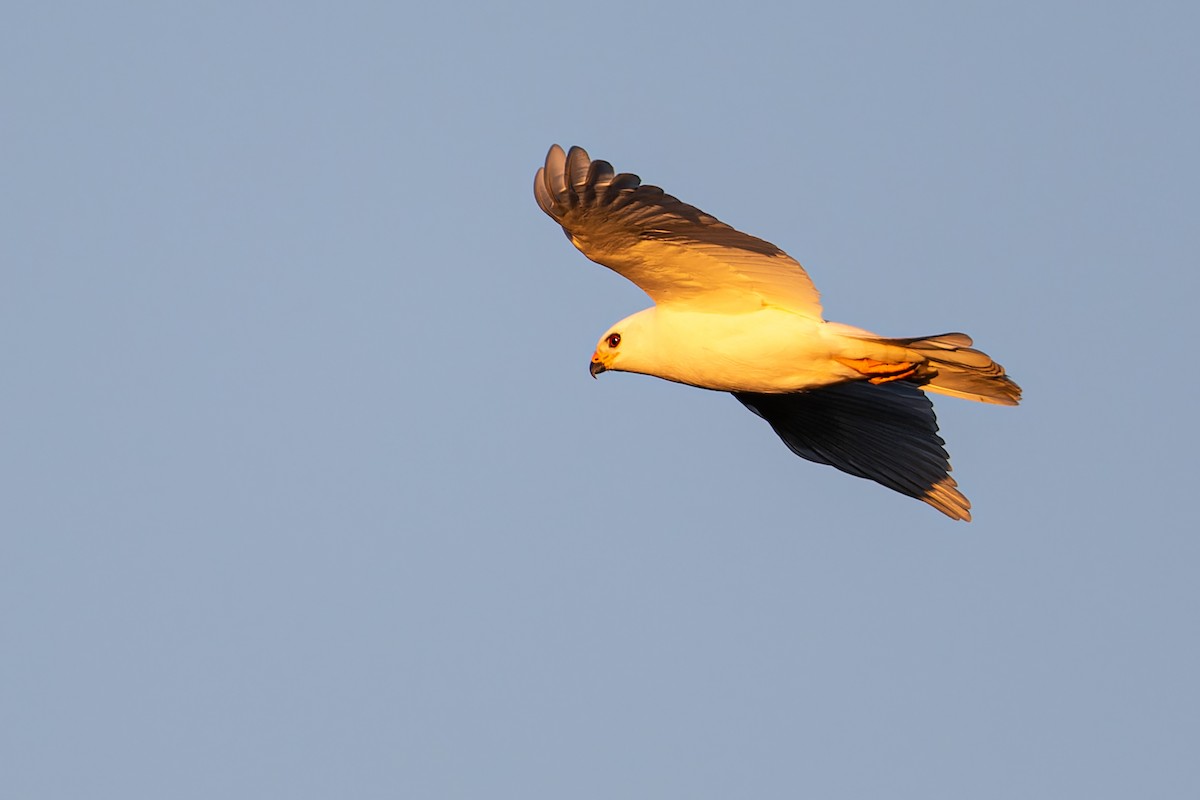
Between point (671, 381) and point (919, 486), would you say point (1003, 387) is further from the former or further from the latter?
point (671, 381)

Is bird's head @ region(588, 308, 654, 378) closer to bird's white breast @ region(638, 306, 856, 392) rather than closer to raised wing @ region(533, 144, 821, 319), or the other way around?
bird's white breast @ region(638, 306, 856, 392)

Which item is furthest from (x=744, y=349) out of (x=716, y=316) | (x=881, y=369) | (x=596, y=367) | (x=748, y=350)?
(x=596, y=367)

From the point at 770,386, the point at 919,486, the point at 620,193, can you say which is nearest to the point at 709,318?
the point at 770,386

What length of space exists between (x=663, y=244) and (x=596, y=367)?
73.3 inches

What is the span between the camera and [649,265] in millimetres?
12188

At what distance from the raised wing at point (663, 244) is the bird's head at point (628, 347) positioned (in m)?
0.30

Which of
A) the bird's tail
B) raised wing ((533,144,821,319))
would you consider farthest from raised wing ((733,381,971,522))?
raised wing ((533,144,821,319))

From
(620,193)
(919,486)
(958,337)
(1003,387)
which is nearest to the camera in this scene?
(620,193)

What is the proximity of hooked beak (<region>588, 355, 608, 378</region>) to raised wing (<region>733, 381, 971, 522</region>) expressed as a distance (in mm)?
1394

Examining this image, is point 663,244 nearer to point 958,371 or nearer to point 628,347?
point 628,347

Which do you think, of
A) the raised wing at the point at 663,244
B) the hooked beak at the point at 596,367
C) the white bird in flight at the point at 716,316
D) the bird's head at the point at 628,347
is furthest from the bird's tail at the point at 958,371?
the hooked beak at the point at 596,367

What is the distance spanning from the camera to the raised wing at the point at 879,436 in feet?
46.3

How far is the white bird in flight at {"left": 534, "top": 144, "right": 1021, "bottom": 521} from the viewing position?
11297 mm

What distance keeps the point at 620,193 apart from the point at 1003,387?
12.2ft
